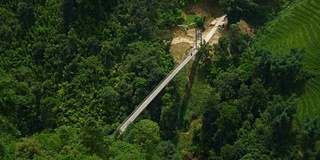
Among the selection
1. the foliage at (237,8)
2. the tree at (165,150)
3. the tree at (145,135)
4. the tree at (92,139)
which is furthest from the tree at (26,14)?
the foliage at (237,8)

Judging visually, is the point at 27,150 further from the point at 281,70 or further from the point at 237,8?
the point at 237,8

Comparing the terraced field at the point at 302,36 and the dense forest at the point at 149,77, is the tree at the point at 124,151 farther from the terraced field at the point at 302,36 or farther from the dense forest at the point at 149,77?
the terraced field at the point at 302,36

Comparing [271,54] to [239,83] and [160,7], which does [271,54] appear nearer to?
[239,83]

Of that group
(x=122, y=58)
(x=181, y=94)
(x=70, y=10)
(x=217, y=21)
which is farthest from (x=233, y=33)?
(x=70, y=10)

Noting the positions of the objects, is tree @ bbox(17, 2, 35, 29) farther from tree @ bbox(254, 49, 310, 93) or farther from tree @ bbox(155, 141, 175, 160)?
tree @ bbox(254, 49, 310, 93)

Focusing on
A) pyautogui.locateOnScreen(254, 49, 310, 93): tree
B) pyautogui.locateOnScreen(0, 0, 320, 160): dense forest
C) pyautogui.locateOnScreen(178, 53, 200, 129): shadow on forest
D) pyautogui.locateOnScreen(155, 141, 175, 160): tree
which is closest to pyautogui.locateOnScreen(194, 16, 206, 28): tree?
pyautogui.locateOnScreen(0, 0, 320, 160): dense forest
